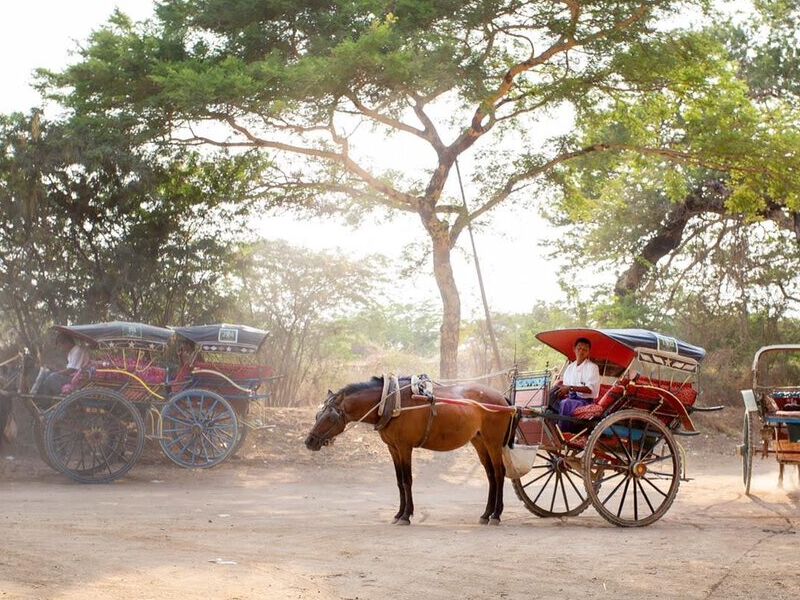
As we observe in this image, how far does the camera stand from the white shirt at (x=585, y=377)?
36.5 ft

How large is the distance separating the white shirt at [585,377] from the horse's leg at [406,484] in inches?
77.3

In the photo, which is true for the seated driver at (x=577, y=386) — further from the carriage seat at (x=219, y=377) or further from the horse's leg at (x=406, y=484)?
the carriage seat at (x=219, y=377)

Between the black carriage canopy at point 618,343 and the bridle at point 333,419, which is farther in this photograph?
the black carriage canopy at point 618,343

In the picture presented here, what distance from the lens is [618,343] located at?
11008 millimetres

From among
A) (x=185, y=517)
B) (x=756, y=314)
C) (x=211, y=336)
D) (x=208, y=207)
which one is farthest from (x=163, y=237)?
(x=756, y=314)

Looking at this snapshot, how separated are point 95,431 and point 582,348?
7052mm

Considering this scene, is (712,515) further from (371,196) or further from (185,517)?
(371,196)

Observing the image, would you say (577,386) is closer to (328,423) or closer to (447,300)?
(328,423)

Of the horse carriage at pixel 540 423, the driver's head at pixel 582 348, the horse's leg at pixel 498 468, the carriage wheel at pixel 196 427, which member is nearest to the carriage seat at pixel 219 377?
the carriage wheel at pixel 196 427

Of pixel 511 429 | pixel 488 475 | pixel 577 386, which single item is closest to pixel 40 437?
pixel 488 475

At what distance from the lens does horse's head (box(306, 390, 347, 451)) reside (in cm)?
1052

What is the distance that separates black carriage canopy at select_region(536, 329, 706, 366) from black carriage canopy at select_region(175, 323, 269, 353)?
17.5 ft

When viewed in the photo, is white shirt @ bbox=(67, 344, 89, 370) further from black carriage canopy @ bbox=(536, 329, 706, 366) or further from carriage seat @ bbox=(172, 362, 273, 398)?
black carriage canopy @ bbox=(536, 329, 706, 366)

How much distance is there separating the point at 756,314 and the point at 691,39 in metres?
9.15
